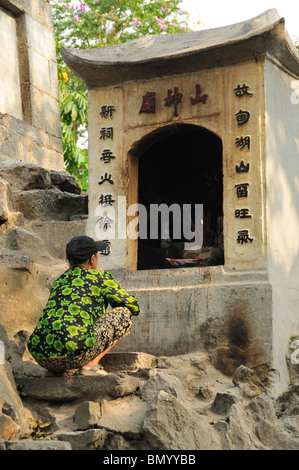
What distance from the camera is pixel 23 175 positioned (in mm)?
8492

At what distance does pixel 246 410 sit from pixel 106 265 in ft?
8.34

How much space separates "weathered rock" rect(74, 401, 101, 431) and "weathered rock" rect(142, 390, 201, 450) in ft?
1.36

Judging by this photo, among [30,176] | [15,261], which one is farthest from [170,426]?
[30,176]

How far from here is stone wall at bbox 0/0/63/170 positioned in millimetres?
9695

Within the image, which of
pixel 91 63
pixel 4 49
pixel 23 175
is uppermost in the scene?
pixel 4 49

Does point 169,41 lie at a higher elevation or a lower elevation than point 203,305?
higher

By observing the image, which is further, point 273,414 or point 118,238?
point 118,238

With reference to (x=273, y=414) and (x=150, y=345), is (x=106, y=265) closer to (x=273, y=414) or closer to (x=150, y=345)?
(x=150, y=345)

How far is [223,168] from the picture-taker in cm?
661

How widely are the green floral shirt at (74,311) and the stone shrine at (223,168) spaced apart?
3.85ft

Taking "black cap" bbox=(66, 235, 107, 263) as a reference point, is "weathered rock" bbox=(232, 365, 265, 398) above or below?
below

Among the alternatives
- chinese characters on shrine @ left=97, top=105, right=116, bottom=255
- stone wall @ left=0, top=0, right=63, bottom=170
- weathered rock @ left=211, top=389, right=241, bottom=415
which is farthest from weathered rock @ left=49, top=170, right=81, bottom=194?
weathered rock @ left=211, top=389, right=241, bottom=415

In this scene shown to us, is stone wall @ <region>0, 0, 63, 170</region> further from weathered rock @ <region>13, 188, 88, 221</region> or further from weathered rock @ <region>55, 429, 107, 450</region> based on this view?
weathered rock @ <region>55, 429, 107, 450</region>

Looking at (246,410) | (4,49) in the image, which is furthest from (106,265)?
(4,49)
